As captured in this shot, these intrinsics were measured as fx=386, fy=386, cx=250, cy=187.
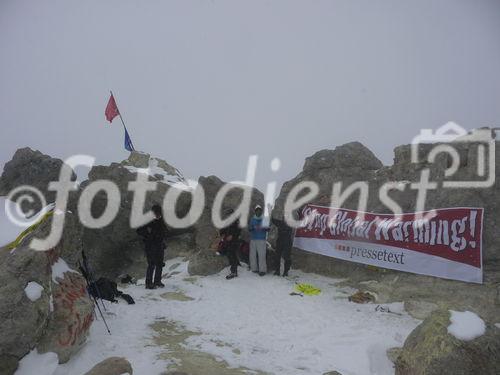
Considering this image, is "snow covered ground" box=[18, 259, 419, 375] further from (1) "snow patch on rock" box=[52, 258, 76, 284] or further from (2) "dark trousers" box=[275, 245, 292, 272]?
(1) "snow patch on rock" box=[52, 258, 76, 284]

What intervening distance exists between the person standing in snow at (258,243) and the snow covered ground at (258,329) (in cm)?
97

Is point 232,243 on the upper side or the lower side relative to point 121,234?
upper

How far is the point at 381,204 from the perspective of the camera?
1314cm

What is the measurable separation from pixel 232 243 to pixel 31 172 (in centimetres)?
1556

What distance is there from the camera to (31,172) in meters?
22.8

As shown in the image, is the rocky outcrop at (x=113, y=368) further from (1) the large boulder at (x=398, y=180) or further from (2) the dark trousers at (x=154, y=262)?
(1) the large boulder at (x=398, y=180)

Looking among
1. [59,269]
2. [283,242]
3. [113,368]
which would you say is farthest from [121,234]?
[113,368]

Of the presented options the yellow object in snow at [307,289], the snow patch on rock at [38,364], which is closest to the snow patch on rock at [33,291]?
the snow patch on rock at [38,364]

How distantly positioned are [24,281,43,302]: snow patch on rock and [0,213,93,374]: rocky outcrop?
2cm

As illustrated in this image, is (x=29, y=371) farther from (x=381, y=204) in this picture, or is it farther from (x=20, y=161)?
(x=20, y=161)

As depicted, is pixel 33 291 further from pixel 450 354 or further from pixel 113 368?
pixel 450 354

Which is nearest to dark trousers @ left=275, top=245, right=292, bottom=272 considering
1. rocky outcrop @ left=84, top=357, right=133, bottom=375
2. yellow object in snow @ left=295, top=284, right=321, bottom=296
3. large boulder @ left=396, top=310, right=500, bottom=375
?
yellow object in snow @ left=295, top=284, right=321, bottom=296

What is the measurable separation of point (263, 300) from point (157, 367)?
16.7ft

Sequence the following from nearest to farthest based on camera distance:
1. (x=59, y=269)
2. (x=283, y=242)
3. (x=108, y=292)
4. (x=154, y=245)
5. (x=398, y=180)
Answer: (x=59, y=269)
(x=108, y=292)
(x=154, y=245)
(x=398, y=180)
(x=283, y=242)
